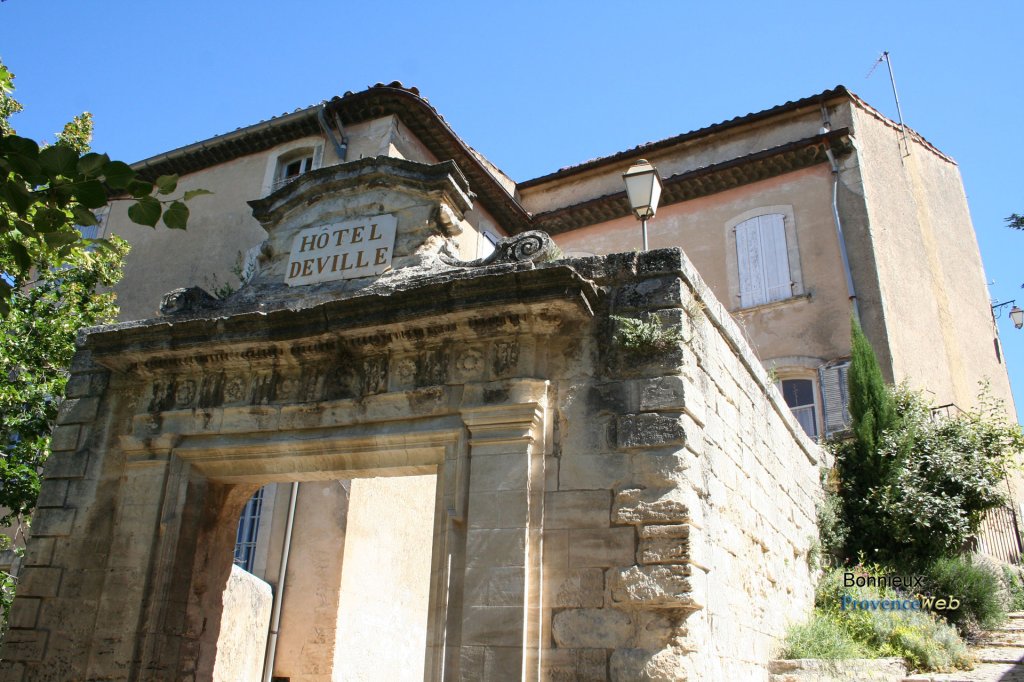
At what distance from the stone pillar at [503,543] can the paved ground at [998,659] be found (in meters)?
3.08

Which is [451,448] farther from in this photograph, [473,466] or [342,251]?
[342,251]

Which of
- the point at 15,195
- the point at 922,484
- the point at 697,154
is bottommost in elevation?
the point at 15,195

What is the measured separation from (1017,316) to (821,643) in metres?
11.8

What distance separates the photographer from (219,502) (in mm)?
5738

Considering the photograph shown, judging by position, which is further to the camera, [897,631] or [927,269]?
[927,269]

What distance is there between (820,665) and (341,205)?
4386 millimetres

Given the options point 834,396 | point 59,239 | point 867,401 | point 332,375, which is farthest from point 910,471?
point 59,239

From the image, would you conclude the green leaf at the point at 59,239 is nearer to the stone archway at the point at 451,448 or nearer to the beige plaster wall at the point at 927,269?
the stone archway at the point at 451,448

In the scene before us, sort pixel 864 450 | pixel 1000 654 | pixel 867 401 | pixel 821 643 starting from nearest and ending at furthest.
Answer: pixel 821 643 < pixel 1000 654 < pixel 864 450 < pixel 867 401

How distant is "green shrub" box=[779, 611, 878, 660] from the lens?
5688mm

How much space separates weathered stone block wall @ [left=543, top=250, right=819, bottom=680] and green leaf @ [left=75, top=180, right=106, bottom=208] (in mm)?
2575

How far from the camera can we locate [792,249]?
1260 cm

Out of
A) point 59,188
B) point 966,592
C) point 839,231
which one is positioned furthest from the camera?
point 839,231

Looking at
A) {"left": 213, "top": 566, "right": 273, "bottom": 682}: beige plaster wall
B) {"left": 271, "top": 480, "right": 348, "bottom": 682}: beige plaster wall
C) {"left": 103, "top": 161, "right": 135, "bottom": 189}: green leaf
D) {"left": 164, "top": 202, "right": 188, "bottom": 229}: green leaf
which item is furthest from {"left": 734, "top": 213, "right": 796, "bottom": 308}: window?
{"left": 103, "top": 161, "right": 135, "bottom": 189}: green leaf
